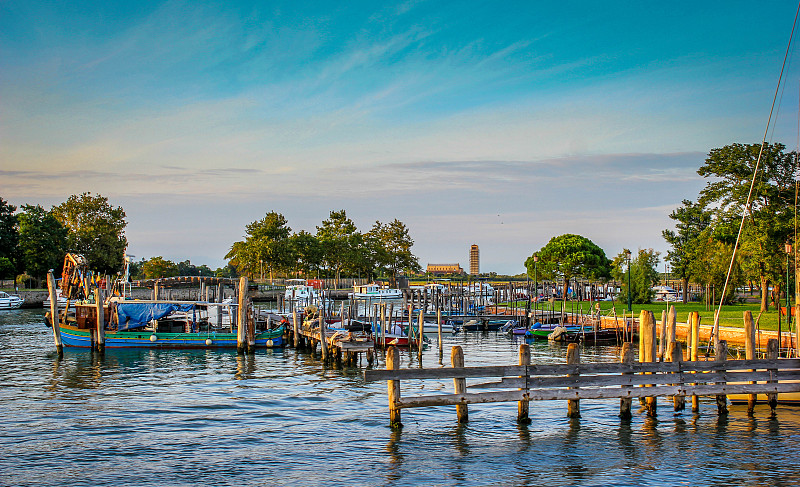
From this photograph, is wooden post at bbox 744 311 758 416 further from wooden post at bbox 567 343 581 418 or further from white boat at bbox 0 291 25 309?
white boat at bbox 0 291 25 309

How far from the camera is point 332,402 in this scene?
2275 cm

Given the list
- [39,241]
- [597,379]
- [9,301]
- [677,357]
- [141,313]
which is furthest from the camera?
[39,241]

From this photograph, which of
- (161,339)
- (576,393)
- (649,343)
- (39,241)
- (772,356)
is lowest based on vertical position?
(161,339)

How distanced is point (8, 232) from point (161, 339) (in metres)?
64.8

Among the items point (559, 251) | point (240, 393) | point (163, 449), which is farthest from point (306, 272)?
point (163, 449)

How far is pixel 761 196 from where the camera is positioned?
50.7 metres

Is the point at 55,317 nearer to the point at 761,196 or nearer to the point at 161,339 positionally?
the point at 161,339

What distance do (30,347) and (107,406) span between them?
842 inches

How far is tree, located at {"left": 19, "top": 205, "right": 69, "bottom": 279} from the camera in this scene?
293 feet

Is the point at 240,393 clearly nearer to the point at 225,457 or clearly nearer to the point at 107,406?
the point at 107,406

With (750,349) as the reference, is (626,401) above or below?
below

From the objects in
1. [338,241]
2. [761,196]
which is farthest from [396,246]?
[761,196]

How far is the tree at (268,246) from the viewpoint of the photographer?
118688 mm

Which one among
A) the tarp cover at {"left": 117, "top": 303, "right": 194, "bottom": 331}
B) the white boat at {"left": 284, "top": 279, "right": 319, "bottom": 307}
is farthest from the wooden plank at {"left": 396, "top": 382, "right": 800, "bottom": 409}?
the white boat at {"left": 284, "top": 279, "right": 319, "bottom": 307}
